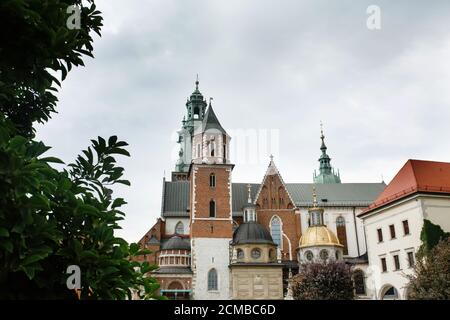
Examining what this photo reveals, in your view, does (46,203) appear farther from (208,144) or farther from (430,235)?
(208,144)

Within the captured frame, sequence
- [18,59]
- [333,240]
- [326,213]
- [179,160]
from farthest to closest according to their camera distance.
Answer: [179,160]
[326,213]
[333,240]
[18,59]

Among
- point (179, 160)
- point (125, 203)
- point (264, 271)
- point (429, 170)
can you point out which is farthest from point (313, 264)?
point (179, 160)

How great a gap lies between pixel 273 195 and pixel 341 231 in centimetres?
946

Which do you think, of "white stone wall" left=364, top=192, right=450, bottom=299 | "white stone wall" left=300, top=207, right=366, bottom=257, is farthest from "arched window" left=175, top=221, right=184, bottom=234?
"white stone wall" left=364, top=192, right=450, bottom=299

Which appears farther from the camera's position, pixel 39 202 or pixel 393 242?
pixel 393 242

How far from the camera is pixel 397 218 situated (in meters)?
35.6

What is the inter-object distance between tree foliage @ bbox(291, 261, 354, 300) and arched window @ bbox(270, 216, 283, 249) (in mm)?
12356

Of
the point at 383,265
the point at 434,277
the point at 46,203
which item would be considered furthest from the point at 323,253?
the point at 46,203

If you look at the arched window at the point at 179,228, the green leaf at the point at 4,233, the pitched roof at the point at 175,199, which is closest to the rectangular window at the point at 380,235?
the pitched roof at the point at 175,199

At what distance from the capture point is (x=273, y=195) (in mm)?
53219

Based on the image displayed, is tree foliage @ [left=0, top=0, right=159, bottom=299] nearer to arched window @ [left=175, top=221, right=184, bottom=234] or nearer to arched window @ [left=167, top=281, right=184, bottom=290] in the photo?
arched window @ [left=167, top=281, right=184, bottom=290]

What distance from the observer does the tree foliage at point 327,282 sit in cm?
3706

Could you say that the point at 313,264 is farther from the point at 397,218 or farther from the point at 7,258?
the point at 7,258
